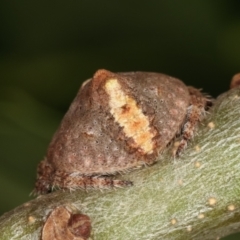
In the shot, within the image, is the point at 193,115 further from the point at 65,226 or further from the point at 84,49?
the point at 84,49

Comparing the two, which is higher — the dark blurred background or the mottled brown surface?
the dark blurred background

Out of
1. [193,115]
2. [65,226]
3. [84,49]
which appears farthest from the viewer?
[84,49]

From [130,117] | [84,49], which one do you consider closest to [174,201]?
[130,117]

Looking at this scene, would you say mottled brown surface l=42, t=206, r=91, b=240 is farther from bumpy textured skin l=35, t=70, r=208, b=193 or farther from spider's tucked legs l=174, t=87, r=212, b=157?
spider's tucked legs l=174, t=87, r=212, b=157

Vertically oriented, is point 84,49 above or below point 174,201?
above

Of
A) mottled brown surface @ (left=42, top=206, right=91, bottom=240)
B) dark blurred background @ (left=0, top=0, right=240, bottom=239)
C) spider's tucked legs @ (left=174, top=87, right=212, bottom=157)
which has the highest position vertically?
dark blurred background @ (left=0, top=0, right=240, bottom=239)

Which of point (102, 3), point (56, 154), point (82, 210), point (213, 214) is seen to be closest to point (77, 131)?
point (56, 154)

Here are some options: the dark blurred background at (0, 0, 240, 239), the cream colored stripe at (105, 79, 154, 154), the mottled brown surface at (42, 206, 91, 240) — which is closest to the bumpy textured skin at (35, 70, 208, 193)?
the cream colored stripe at (105, 79, 154, 154)
